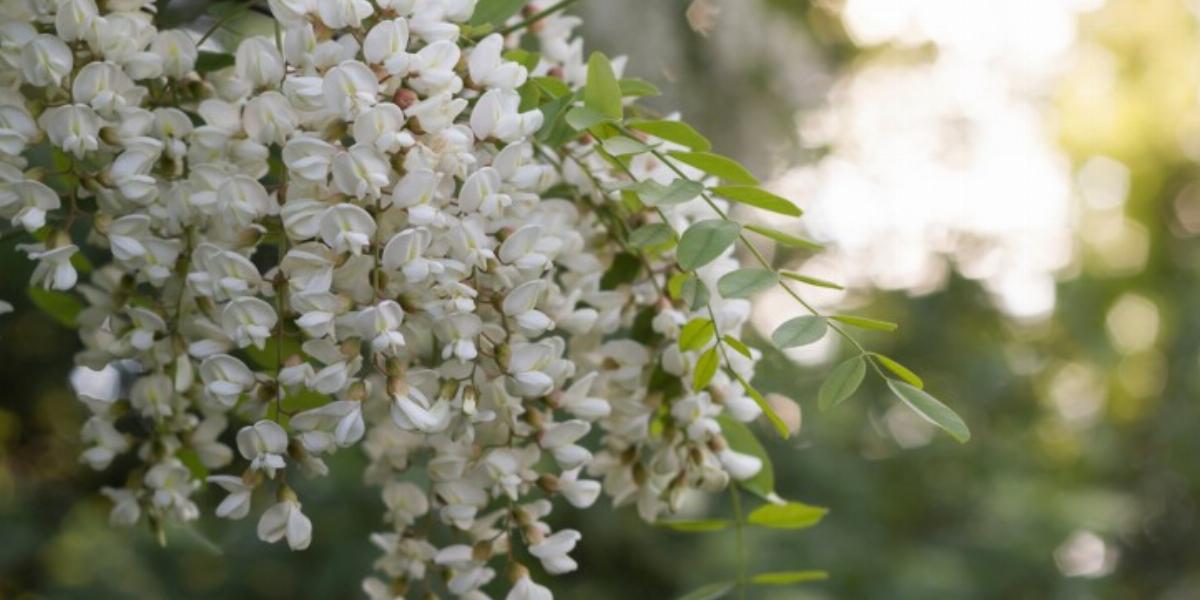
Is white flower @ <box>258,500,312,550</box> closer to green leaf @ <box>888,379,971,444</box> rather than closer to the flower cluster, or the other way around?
the flower cluster

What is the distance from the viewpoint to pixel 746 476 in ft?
1.76

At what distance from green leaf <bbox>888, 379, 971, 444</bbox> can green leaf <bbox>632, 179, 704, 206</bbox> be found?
9 cm

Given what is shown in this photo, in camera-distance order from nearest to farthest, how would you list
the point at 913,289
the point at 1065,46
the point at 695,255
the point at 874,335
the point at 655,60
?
the point at 695,255
the point at 655,60
the point at 874,335
the point at 913,289
the point at 1065,46

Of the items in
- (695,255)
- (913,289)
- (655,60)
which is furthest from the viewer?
(913,289)

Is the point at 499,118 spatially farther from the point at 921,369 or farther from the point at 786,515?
the point at 921,369

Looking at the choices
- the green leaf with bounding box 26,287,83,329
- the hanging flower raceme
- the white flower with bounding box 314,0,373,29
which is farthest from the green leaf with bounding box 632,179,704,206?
the green leaf with bounding box 26,287,83,329

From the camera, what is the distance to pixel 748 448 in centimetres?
55

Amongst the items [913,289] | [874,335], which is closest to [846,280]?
[874,335]

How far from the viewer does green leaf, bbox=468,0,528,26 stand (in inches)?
19.1

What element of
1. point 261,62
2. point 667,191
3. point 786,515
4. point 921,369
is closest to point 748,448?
point 786,515

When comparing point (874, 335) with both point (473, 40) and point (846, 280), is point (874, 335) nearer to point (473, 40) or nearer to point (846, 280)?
point (846, 280)

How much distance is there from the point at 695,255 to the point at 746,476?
0.13m

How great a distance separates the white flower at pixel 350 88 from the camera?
16.2 inches

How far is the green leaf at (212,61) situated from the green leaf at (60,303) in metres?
0.12
